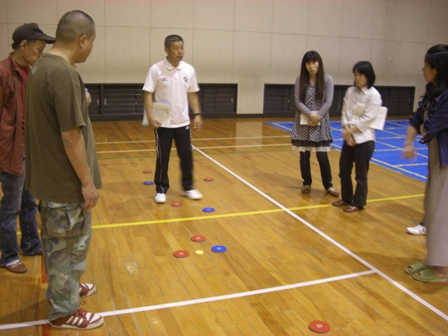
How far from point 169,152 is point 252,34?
6900 millimetres

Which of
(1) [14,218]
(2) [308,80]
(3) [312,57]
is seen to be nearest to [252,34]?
(2) [308,80]

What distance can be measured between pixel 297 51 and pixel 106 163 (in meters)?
6.69

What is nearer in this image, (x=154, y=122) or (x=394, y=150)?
(x=154, y=122)

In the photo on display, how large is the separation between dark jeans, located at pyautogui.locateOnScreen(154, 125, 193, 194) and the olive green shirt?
2.37m

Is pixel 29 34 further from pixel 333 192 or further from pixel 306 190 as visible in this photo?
pixel 333 192

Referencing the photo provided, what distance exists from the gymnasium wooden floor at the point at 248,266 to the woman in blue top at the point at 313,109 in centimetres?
57

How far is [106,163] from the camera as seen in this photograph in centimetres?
658

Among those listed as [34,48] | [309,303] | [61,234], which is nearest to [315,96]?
[309,303]

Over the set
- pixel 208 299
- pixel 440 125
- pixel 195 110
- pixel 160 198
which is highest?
pixel 440 125

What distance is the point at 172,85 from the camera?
15.8 feet

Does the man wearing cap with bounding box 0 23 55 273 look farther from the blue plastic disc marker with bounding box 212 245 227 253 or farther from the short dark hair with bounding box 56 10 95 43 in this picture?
the blue plastic disc marker with bounding box 212 245 227 253

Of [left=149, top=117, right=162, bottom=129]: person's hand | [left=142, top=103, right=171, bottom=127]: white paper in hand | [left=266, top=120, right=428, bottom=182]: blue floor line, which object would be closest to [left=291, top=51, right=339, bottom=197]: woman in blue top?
[left=142, top=103, right=171, bottom=127]: white paper in hand

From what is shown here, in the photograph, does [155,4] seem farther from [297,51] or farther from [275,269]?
[275,269]

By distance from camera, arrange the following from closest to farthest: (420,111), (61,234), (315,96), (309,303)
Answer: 1. (61,234)
2. (309,303)
3. (420,111)
4. (315,96)
